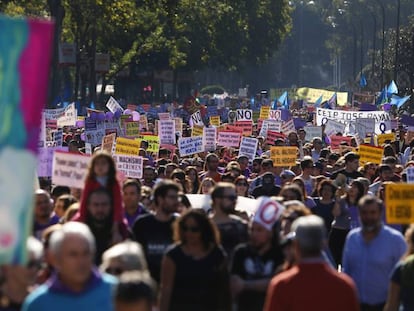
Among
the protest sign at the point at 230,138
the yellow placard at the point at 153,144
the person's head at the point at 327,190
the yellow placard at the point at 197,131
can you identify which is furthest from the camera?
the yellow placard at the point at 197,131

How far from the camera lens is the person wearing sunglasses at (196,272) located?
909 cm

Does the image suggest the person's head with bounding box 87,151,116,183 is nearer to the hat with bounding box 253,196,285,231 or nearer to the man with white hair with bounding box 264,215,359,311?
the hat with bounding box 253,196,285,231

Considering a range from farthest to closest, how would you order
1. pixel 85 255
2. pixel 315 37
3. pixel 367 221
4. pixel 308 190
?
1. pixel 315 37
2. pixel 308 190
3. pixel 367 221
4. pixel 85 255

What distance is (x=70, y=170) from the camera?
13133 mm

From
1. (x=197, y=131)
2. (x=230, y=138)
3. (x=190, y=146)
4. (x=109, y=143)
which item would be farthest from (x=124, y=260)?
(x=197, y=131)

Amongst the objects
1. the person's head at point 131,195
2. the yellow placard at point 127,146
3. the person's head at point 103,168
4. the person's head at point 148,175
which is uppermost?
the person's head at point 103,168

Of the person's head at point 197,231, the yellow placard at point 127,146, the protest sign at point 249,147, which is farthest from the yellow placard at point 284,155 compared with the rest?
the person's head at point 197,231

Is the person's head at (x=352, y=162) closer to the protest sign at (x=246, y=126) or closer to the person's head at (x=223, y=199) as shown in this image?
the person's head at (x=223, y=199)

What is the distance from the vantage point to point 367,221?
10070mm

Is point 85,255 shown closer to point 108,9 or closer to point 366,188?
point 366,188

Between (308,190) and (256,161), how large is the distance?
9.91 feet

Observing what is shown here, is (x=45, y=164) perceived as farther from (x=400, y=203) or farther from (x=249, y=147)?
(x=400, y=203)

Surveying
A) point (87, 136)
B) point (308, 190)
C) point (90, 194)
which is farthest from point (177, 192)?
point (87, 136)

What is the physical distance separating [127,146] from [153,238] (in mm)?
9101
